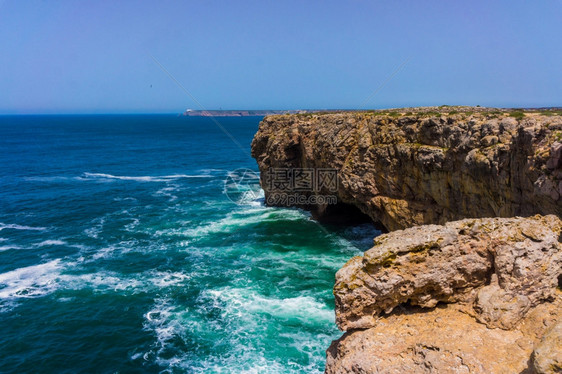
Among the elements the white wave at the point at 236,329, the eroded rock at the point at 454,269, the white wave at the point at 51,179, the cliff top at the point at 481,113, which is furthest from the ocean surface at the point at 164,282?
the cliff top at the point at 481,113

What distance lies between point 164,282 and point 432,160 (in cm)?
2617

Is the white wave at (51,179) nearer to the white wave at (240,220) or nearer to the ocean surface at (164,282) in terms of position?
the ocean surface at (164,282)

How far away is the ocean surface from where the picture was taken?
2466cm

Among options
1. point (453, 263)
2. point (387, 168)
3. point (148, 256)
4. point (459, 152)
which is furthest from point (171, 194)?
point (453, 263)

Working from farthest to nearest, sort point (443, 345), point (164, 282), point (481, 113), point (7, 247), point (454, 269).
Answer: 1. point (7, 247)
2. point (164, 282)
3. point (481, 113)
4. point (454, 269)
5. point (443, 345)

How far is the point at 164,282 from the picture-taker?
3428cm

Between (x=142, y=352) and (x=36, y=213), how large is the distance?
41771 mm

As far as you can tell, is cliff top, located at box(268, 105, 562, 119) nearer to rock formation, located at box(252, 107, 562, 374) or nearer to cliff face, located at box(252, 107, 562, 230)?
cliff face, located at box(252, 107, 562, 230)

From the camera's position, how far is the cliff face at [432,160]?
74.8 feet

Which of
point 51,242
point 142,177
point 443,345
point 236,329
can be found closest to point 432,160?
point 236,329

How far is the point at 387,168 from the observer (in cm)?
3834

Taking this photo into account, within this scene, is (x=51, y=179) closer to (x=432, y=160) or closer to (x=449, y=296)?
(x=432, y=160)

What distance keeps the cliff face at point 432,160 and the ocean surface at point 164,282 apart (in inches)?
287

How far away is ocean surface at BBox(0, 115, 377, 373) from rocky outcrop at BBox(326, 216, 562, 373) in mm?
12299
